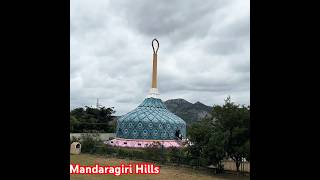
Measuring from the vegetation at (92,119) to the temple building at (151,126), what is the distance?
596 cm

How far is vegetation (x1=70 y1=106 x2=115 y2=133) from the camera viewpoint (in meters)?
36.2

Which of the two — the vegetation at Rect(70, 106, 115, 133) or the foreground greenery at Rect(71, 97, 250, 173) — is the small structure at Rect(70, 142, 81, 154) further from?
the vegetation at Rect(70, 106, 115, 133)

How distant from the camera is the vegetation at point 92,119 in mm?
36172

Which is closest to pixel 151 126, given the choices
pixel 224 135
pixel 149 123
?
pixel 149 123

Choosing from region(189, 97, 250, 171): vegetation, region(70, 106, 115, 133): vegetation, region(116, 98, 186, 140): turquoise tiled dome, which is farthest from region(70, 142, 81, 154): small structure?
region(70, 106, 115, 133): vegetation

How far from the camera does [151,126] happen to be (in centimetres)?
3011

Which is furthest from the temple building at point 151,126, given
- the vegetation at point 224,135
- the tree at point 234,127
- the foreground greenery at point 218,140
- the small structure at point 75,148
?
the tree at point 234,127

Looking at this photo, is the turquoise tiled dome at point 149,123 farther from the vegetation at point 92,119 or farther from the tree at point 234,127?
the tree at point 234,127

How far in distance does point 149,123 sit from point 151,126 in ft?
1.14

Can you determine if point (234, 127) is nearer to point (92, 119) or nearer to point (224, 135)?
point (224, 135)
